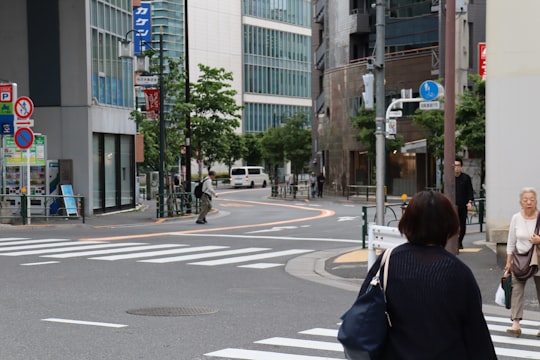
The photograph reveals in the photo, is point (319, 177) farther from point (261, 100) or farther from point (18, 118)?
point (261, 100)

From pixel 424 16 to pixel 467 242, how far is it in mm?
38958

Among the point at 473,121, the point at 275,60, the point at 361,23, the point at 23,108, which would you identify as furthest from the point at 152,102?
the point at 275,60

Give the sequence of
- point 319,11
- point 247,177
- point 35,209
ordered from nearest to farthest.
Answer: point 35,209
point 319,11
point 247,177

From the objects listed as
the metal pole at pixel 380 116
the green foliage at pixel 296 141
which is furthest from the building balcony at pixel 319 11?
the metal pole at pixel 380 116

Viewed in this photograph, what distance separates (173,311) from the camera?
11609mm

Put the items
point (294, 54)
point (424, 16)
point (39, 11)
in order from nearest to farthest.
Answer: point (39, 11) → point (424, 16) → point (294, 54)

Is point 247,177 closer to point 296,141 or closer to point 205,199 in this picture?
point 296,141

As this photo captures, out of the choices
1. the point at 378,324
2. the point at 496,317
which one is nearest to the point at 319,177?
the point at 496,317

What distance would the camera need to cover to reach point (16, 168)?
33.0 meters

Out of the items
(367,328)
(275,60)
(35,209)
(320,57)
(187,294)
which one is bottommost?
(187,294)

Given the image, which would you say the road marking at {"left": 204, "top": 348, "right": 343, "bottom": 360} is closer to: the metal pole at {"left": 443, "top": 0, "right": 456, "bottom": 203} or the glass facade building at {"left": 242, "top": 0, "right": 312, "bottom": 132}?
the metal pole at {"left": 443, "top": 0, "right": 456, "bottom": 203}

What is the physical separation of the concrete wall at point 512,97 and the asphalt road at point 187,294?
165 centimetres

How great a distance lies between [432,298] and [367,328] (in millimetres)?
351

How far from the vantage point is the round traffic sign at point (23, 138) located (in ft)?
95.7
